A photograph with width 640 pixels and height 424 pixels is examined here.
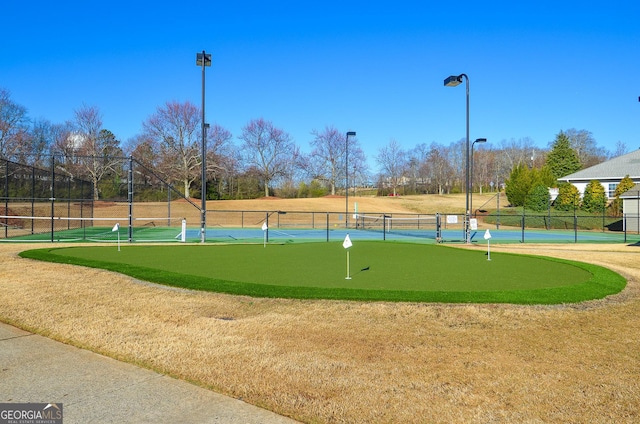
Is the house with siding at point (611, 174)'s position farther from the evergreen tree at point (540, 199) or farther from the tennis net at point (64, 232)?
the tennis net at point (64, 232)

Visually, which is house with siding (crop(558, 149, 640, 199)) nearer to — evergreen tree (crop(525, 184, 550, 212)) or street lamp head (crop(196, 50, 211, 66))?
evergreen tree (crop(525, 184, 550, 212))

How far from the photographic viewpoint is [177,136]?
211 feet

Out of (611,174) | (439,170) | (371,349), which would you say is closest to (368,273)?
(371,349)

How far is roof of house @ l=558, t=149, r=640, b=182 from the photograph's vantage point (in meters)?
50.3

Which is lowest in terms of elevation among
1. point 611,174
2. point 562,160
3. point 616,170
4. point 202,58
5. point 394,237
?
point 394,237

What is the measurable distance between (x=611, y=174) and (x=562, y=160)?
1912 cm

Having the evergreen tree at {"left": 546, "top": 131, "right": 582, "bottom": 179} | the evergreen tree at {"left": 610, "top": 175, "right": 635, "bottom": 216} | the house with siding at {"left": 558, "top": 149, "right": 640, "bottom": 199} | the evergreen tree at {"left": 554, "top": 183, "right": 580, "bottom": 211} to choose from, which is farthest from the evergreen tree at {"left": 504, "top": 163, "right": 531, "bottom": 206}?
the evergreen tree at {"left": 610, "top": 175, "right": 635, "bottom": 216}

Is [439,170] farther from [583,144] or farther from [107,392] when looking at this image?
[107,392]

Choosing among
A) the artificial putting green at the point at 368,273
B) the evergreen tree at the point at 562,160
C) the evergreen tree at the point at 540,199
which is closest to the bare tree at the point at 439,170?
the evergreen tree at the point at 562,160

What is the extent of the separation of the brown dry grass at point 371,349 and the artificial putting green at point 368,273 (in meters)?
0.66

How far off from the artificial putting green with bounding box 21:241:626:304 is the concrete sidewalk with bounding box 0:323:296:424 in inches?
149

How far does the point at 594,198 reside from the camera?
158ft

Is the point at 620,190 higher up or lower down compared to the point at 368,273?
higher up

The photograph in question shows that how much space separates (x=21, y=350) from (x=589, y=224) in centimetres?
4576
